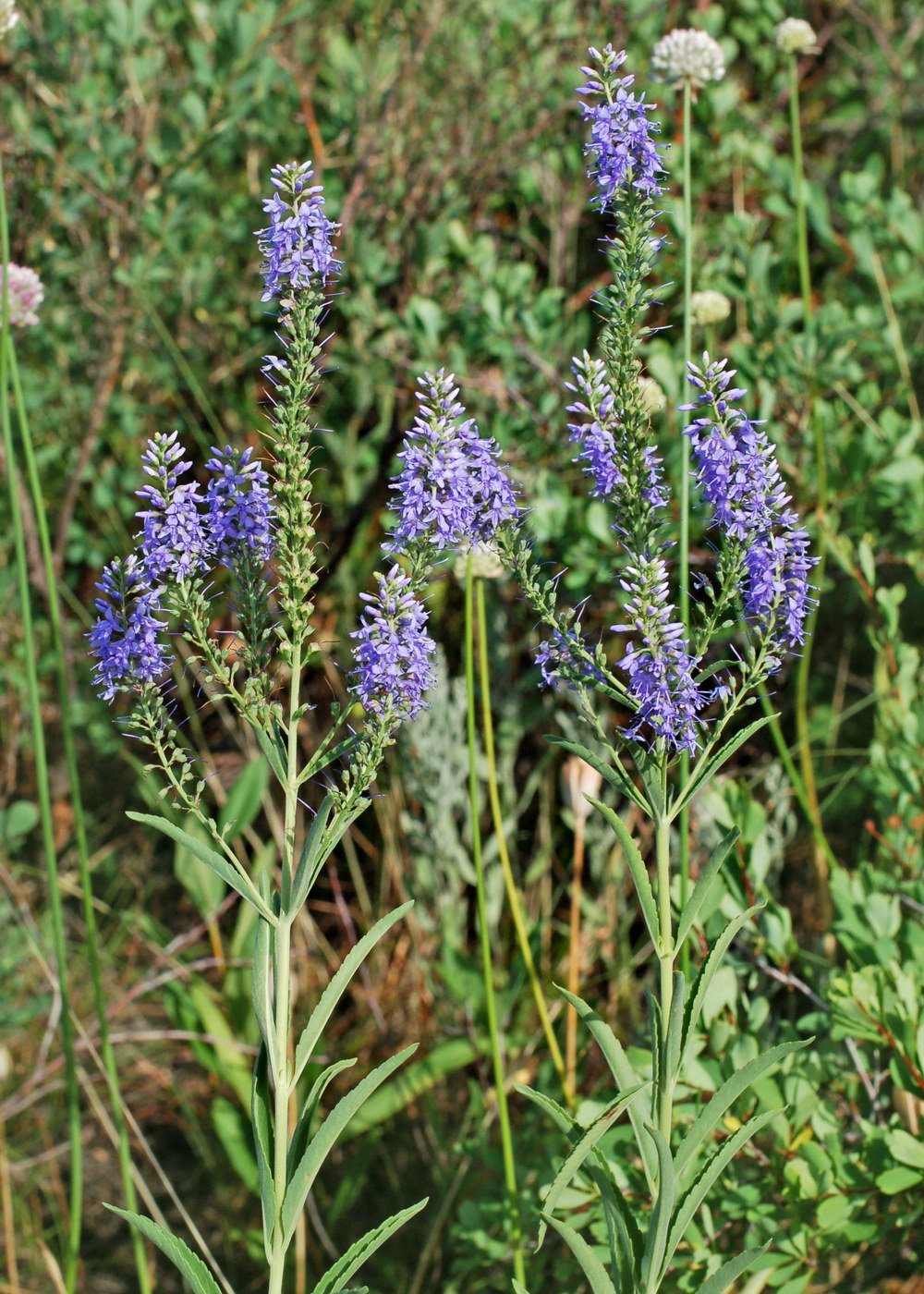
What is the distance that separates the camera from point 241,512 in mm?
1309

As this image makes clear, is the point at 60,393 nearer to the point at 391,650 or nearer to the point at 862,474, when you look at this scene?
the point at 862,474

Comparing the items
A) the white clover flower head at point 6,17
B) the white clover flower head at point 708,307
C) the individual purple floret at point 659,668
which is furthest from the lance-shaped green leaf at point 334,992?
the white clover flower head at point 708,307

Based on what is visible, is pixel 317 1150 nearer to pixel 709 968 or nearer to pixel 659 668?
pixel 709 968

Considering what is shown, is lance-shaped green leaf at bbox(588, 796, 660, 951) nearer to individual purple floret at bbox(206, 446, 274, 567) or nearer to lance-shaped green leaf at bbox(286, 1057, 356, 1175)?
lance-shaped green leaf at bbox(286, 1057, 356, 1175)

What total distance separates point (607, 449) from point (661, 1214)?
0.80 m

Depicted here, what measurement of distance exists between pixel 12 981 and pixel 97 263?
1.81 meters

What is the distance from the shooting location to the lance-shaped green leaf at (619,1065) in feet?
4.26

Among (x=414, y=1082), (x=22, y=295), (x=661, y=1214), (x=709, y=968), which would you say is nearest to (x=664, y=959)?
(x=709, y=968)

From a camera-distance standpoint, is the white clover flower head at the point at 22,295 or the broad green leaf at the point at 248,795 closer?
the white clover flower head at the point at 22,295

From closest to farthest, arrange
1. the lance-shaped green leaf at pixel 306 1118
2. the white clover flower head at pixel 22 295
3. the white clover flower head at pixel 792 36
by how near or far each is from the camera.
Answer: the lance-shaped green leaf at pixel 306 1118 → the white clover flower head at pixel 22 295 → the white clover flower head at pixel 792 36

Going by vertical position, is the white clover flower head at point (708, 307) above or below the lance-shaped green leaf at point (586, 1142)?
above

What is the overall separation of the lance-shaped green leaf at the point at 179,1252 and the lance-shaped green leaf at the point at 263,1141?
0.08m

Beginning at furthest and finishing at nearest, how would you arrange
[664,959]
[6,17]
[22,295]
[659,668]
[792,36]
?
[792,36] → [22,295] → [6,17] → [664,959] → [659,668]

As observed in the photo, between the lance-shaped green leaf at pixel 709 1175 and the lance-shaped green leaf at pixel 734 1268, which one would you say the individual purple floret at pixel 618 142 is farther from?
the lance-shaped green leaf at pixel 734 1268
